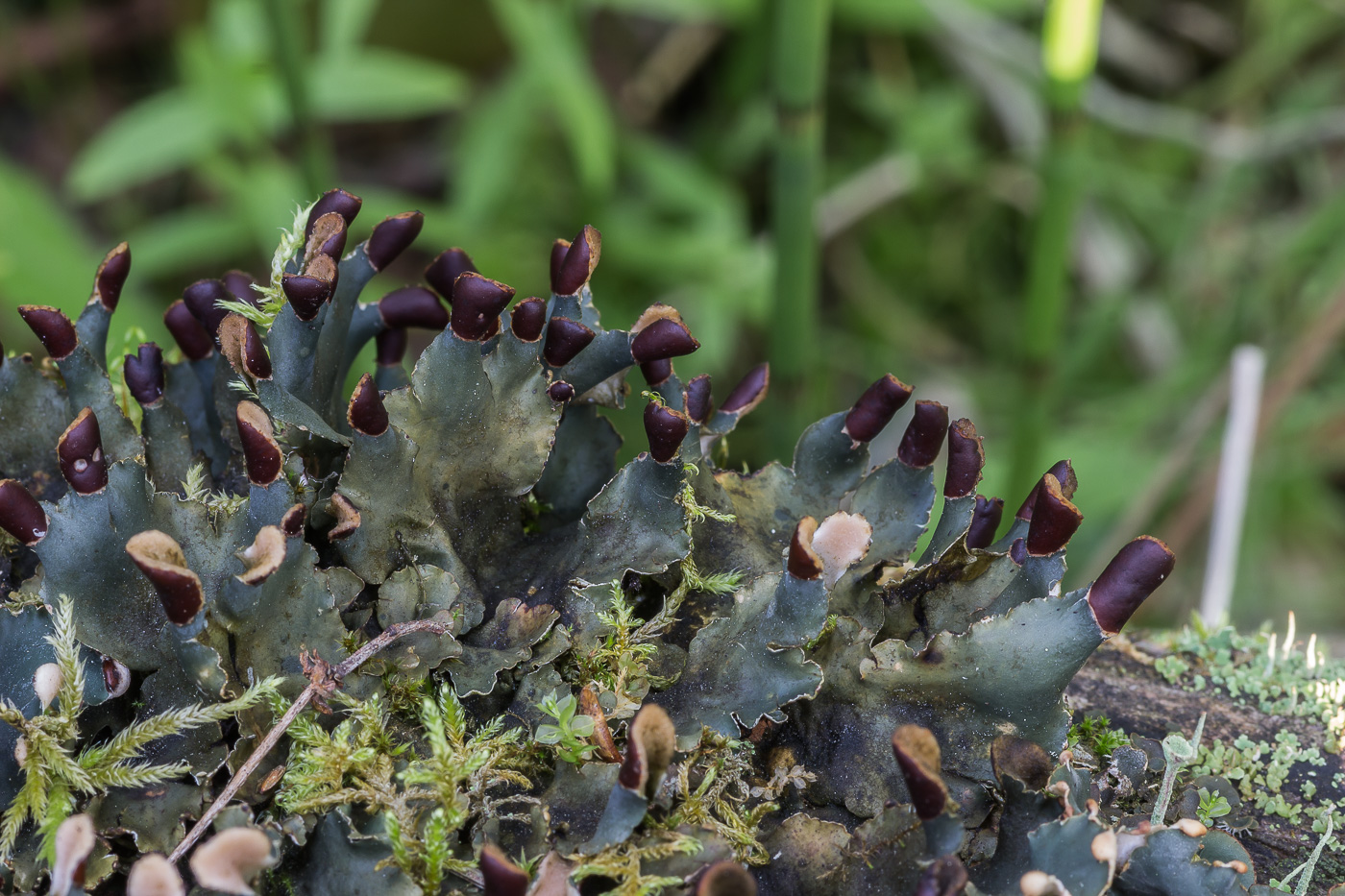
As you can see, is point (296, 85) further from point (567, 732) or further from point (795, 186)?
point (567, 732)

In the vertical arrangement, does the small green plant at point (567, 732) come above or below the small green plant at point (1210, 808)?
below

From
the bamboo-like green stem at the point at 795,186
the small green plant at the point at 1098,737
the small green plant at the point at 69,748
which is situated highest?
the bamboo-like green stem at the point at 795,186

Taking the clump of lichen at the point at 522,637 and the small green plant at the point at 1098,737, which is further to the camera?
the small green plant at the point at 1098,737

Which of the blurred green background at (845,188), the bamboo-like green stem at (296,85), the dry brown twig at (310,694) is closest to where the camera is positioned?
the dry brown twig at (310,694)

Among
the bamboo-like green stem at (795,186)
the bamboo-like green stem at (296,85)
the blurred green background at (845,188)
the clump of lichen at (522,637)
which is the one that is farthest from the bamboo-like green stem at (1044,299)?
the bamboo-like green stem at (296,85)

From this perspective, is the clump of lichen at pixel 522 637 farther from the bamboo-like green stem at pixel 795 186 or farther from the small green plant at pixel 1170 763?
the bamboo-like green stem at pixel 795 186

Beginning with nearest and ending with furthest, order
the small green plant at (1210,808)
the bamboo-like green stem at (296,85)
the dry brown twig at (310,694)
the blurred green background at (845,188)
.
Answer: the dry brown twig at (310,694) → the small green plant at (1210,808) → the bamboo-like green stem at (296,85) → the blurred green background at (845,188)

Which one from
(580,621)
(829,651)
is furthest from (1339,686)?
(580,621)
